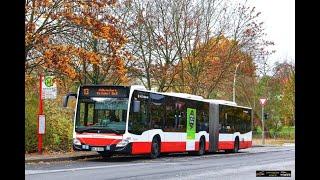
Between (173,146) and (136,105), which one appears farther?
(173,146)

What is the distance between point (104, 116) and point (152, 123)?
2.23m

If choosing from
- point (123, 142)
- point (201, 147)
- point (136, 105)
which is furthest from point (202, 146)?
point (123, 142)

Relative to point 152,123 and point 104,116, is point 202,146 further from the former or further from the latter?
point 104,116

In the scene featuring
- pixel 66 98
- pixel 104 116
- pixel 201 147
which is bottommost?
pixel 201 147

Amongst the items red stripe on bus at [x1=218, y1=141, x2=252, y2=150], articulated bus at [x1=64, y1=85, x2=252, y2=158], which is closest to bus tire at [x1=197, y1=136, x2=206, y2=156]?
articulated bus at [x1=64, y1=85, x2=252, y2=158]

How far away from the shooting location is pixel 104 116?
1352cm

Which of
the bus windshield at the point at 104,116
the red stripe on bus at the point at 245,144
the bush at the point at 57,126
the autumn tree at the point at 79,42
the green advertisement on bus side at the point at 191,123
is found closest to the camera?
the autumn tree at the point at 79,42

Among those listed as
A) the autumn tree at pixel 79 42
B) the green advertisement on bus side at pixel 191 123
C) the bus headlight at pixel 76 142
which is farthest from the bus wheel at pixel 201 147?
the bus headlight at pixel 76 142

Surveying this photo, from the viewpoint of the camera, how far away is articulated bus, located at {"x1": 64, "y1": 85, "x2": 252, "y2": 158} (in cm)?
1373

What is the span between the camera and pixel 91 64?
38.1 ft

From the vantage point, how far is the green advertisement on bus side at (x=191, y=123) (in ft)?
56.1

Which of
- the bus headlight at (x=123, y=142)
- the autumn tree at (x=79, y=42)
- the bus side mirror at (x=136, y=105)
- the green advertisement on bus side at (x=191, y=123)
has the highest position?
the autumn tree at (x=79, y=42)

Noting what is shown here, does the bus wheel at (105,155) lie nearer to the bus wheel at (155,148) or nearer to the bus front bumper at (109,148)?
the bus front bumper at (109,148)

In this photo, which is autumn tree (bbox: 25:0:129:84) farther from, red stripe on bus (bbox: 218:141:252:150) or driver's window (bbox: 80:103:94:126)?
red stripe on bus (bbox: 218:141:252:150)
